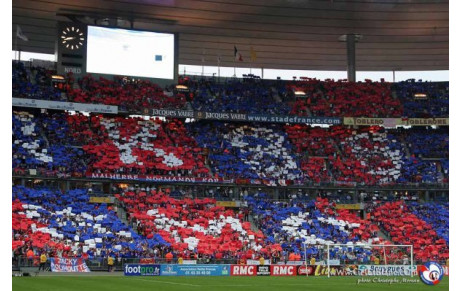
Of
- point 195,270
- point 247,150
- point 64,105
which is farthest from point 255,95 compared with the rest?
point 195,270

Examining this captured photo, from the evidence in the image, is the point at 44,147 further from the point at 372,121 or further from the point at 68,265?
the point at 372,121

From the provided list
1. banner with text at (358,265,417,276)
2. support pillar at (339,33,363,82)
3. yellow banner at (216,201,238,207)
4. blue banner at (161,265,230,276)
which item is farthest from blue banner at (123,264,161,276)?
support pillar at (339,33,363,82)

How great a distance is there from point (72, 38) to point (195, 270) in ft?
85.8

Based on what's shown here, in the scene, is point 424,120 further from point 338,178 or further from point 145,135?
point 145,135

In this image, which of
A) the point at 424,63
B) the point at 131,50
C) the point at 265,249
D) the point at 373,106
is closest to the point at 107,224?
the point at 265,249

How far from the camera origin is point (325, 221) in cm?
5619

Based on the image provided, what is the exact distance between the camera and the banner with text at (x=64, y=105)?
2210 inches

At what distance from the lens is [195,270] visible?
41.1m

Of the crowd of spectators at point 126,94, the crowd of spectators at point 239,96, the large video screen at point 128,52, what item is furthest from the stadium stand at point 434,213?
the large video screen at point 128,52

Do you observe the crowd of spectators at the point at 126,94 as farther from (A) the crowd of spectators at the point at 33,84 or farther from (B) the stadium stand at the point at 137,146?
(B) the stadium stand at the point at 137,146

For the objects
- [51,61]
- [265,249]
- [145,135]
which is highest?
[51,61]

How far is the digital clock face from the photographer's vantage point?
5750 centimetres

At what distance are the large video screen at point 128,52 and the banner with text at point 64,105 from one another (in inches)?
127

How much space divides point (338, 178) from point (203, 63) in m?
19.3
